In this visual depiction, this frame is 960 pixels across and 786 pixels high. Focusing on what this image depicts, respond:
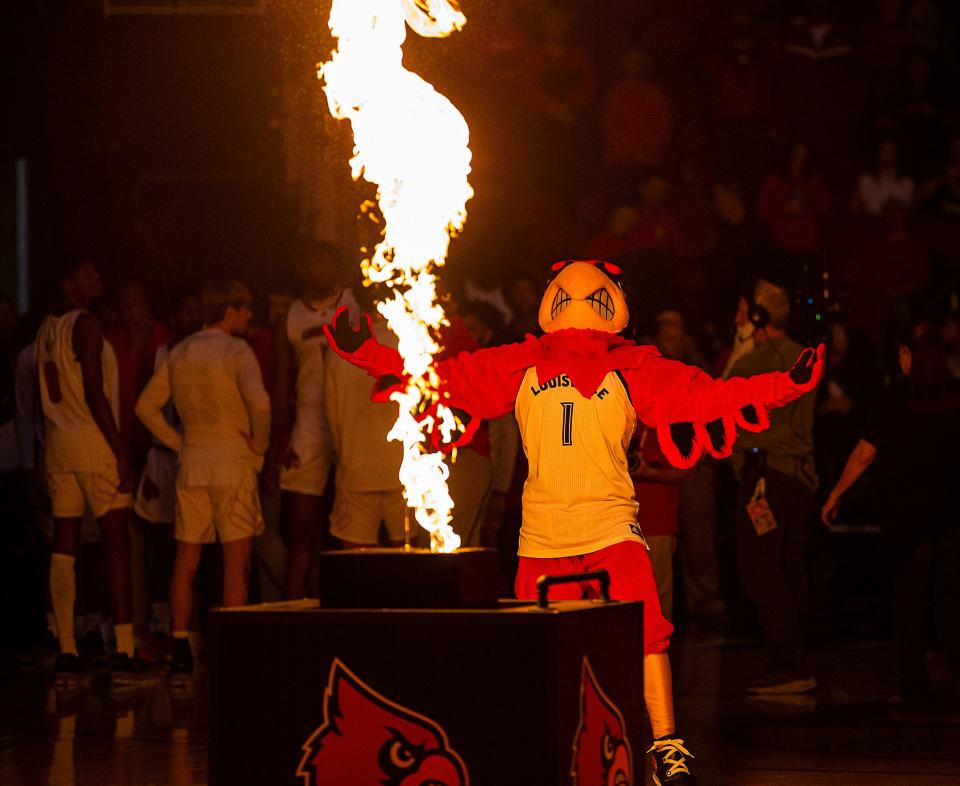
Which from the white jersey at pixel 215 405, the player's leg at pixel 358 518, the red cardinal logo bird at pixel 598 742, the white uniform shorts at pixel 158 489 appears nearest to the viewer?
the red cardinal logo bird at pixel 598 742

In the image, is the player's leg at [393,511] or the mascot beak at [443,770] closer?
the mascot beak at [443,770]

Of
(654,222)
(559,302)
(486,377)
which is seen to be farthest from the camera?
(654,222)

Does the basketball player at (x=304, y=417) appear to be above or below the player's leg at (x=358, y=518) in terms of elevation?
above

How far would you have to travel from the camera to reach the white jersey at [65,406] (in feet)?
31.8

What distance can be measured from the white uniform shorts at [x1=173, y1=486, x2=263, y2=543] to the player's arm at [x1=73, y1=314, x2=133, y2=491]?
46 centimetres

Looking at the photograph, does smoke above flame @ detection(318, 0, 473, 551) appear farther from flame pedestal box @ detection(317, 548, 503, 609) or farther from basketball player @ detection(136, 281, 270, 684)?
basketball player @ detection(136, 281, 270, 684)

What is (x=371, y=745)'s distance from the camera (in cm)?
493

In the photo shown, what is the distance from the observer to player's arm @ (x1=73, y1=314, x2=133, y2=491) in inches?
376

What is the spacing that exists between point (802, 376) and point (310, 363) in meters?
4.12

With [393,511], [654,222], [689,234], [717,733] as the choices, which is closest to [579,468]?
[717,733]

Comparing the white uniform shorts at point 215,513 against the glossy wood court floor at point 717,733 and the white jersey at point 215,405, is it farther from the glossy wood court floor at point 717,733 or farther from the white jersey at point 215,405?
the glossy wood court floor at point 717,733

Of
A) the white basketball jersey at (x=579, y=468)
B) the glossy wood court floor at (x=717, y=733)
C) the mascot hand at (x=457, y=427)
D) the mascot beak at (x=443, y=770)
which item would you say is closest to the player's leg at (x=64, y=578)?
the glossy wood court floor at (x=717, y=733)

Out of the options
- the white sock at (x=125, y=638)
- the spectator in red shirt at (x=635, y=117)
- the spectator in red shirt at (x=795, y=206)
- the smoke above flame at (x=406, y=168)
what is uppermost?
the spectator in red shirt at (x=635, y=117)

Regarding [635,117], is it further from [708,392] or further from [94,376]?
[708,392]
